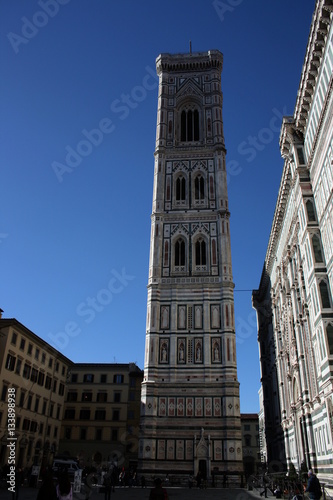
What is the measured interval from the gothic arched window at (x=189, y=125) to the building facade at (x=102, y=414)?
27042mm

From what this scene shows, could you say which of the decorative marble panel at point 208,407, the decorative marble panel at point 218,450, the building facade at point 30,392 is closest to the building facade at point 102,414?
the building facade at point 30,392

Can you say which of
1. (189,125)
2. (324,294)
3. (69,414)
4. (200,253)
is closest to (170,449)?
(200,253)

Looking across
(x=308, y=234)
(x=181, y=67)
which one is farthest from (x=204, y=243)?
(x=181, y=67)

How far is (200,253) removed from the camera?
42.2 metres

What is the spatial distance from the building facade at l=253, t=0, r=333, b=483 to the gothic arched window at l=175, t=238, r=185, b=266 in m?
10.5

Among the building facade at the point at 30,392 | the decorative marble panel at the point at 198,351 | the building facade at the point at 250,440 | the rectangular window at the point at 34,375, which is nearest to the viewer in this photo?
the building facade at the point at 30,392

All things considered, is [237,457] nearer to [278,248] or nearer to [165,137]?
[278,248]

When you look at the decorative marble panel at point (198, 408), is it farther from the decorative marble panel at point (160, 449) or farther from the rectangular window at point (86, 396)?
the rectangular window at point (86, 396)

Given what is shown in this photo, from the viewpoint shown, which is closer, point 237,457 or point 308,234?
point 308,234

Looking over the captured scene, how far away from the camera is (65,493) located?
27.9ft

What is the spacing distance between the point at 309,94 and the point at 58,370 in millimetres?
→ 37274

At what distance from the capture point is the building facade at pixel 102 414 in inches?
1864

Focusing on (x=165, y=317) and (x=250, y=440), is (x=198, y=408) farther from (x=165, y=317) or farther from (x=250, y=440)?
(x=250, y=440)

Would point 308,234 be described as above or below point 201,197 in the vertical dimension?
below
